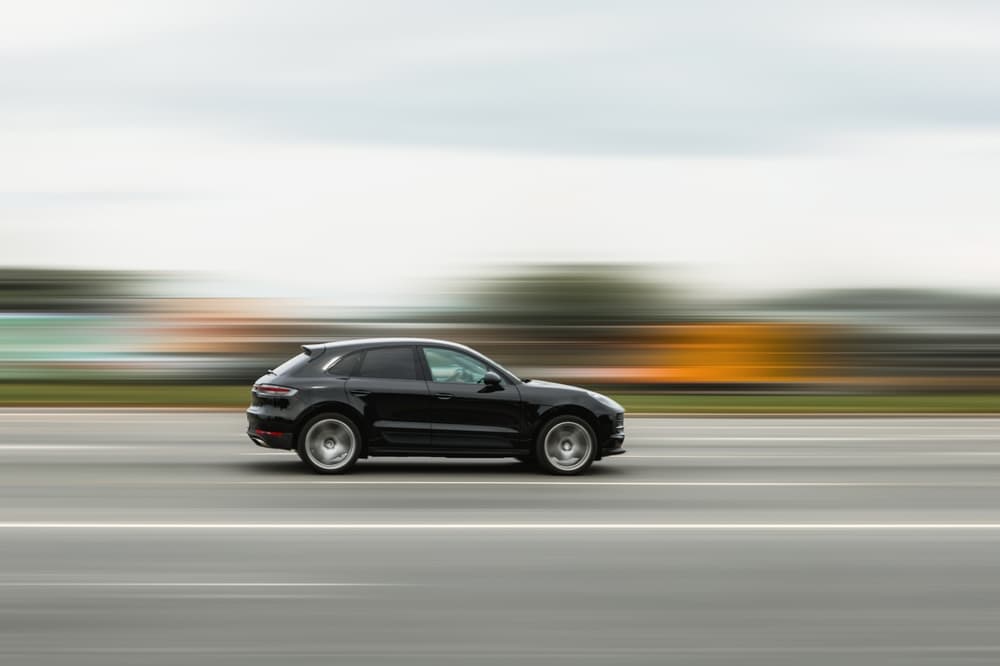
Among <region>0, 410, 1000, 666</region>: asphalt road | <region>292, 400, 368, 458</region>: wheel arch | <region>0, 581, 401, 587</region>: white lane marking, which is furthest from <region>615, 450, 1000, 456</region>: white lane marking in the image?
<region>0, 581, 401, 587</region>: white lane marking

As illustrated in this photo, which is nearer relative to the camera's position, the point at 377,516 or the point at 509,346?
the point at 377,516

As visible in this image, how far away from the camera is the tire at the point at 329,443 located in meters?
13.1

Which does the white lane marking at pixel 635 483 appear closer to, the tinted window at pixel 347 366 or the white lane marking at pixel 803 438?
the tinted window at pixel 347 366

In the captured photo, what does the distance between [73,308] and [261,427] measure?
2462 cm

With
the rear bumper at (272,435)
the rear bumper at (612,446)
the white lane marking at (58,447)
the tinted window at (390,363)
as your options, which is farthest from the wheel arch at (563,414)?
the white lane marking at (58,447)

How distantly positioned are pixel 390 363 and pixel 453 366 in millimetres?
653

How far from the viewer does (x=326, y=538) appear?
909 centimetres

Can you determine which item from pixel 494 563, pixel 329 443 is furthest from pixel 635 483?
pixel 494 563

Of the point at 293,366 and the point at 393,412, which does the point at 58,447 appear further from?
the point at 393,412

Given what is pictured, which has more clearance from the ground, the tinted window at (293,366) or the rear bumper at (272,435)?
the tinted window at (293,366)

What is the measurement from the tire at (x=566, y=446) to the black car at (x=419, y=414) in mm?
10

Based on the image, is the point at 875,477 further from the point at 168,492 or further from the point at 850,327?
the point at 850,327

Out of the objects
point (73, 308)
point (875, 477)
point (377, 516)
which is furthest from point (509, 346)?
point (377, 516)

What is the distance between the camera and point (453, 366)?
13.5 meters
